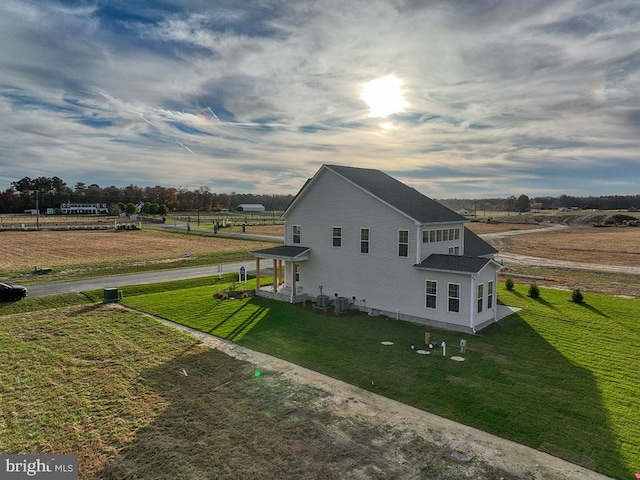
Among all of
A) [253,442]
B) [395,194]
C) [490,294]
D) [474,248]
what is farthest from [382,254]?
[253,442]

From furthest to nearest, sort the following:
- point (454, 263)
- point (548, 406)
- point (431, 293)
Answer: point (431, 293), point (454, 263), point (548, 406)

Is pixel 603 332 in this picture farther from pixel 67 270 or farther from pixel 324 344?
pixel 67 270

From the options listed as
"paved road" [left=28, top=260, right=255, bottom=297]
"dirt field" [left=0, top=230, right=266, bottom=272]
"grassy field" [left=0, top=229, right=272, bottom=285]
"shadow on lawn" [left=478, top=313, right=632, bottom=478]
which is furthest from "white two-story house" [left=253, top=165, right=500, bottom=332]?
"dirt field" [left=0, top=230, right=266, bottom=272]

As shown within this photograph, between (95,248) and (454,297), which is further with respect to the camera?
(95,248)

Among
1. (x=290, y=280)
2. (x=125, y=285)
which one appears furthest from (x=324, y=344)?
(x=125, y=285)

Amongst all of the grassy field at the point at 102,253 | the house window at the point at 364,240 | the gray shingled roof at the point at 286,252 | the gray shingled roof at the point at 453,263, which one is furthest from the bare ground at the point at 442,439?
the grassy field at the point at 102,253

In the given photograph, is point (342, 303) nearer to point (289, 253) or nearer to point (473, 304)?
point (289, 253)
